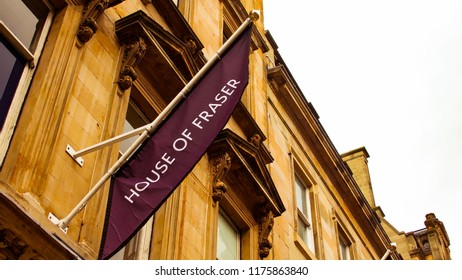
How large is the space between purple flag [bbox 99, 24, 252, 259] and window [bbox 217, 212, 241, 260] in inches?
177

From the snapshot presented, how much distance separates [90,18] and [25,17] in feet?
3.20

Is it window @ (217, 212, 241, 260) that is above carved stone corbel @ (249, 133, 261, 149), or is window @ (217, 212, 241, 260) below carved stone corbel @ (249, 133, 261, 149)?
below

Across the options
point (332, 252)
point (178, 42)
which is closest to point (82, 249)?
point (178, 42)

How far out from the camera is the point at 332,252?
19438 millimetres

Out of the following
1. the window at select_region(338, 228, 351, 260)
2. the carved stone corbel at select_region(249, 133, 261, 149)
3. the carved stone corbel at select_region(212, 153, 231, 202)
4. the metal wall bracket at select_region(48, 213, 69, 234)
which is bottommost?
the metal wall bracket at select_region(48, 213, 69, 234)

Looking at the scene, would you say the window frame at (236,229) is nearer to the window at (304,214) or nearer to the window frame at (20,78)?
the window at (304,214)

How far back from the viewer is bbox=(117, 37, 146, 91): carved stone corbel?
35.9 feet

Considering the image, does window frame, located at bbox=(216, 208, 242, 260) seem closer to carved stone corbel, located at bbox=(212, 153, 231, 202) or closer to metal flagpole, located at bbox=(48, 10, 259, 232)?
carved stone corbel, located at bbox=(212, 153, 231, 202)

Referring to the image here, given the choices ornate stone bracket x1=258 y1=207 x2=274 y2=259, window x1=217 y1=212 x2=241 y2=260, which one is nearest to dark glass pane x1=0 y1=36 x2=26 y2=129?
window x1=217 y1=212 x2=241 y2=260

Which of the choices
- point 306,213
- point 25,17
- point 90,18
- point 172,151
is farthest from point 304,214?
point 172,151

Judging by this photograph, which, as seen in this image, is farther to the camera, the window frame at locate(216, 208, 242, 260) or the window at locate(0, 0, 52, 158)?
the window frame at locate(216, 208, 242, 260)

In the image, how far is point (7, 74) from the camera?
29.1 ft

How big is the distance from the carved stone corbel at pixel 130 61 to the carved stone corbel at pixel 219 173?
2.57 metres

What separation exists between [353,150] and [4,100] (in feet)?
85.4
